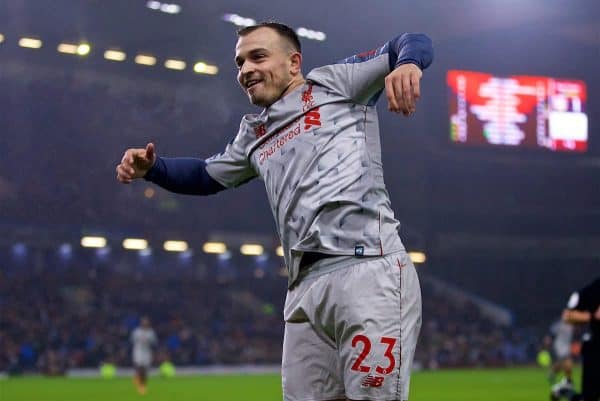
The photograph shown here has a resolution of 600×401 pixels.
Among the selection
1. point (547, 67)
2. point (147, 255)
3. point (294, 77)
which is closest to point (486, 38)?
point (547, 67)

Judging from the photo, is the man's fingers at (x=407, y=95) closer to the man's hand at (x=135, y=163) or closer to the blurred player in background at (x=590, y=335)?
the man's hand at (x=135, y=163)

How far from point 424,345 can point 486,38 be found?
492 inches

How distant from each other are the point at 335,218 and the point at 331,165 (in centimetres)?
18

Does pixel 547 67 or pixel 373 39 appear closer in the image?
pixel 373 39

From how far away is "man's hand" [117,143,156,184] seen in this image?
3.38m

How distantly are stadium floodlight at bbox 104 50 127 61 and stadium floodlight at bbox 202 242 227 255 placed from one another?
39.1ft

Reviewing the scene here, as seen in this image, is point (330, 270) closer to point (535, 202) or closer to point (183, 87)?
point (183, 87)

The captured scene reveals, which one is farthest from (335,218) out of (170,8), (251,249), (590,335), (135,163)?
(251,249)

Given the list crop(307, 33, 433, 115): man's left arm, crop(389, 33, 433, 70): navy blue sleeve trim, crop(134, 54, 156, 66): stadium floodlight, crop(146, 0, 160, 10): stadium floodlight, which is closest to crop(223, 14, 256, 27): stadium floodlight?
crop(146, 0, 160, 10): stadium floodlight

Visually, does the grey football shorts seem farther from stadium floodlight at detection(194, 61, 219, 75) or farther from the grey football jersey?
stadium floodlight at detection(194, 61, 219, 75)

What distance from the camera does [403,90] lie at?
271 centimetres

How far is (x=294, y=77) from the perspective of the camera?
130 inches

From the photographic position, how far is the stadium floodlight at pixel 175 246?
2814 centimetres

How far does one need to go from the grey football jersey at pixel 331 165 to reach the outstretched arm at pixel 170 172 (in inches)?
15.0
